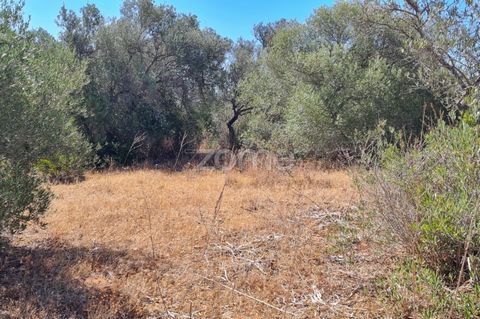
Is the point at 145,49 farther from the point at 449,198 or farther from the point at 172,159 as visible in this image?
the point at 449,198

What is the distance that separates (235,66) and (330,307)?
1243 centimetres

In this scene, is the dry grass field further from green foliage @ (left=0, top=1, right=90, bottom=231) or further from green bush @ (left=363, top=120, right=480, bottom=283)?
green foliage @ (left=0, top=1, right=90, bottom=231)

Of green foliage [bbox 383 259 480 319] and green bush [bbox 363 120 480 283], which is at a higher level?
green bush [bbox 363 120 480 283]

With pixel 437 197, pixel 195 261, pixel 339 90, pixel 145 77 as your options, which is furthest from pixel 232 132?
pixel 437 197

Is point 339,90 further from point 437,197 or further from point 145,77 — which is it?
point 437,197

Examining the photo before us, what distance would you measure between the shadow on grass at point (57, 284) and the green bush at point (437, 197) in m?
2.10

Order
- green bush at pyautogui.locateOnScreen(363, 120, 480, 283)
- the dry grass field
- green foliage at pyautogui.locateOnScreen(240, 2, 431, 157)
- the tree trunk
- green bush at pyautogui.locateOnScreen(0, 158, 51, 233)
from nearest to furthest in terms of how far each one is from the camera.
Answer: green bush at pyautogui.locateOnScreen(363, 120, 480, 283), the dry grass field, green bush at pyautogui.locateOnScreen(0, 158, 51, 233), green foliage at pyautogui.locateOnScreen(240, 2, 431, 157), the tree trunk

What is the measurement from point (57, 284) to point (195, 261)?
1.21 m

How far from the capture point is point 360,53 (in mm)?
10547

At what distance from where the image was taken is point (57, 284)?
3.28 m

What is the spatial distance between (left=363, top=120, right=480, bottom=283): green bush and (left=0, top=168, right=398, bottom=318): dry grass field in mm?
425

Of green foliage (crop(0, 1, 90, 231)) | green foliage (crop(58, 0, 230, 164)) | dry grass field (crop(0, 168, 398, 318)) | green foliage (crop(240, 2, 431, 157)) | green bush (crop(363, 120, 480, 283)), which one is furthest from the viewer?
green foliage (crop(58, 0, 230, 164))

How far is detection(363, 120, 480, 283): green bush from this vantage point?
2.49 meters

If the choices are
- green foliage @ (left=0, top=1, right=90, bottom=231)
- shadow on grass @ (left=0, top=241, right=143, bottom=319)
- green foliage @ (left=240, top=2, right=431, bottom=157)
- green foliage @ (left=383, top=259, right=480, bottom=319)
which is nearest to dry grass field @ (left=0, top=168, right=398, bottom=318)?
shadow on grass @ (left=0, top=241, right=143, bottom=319)
